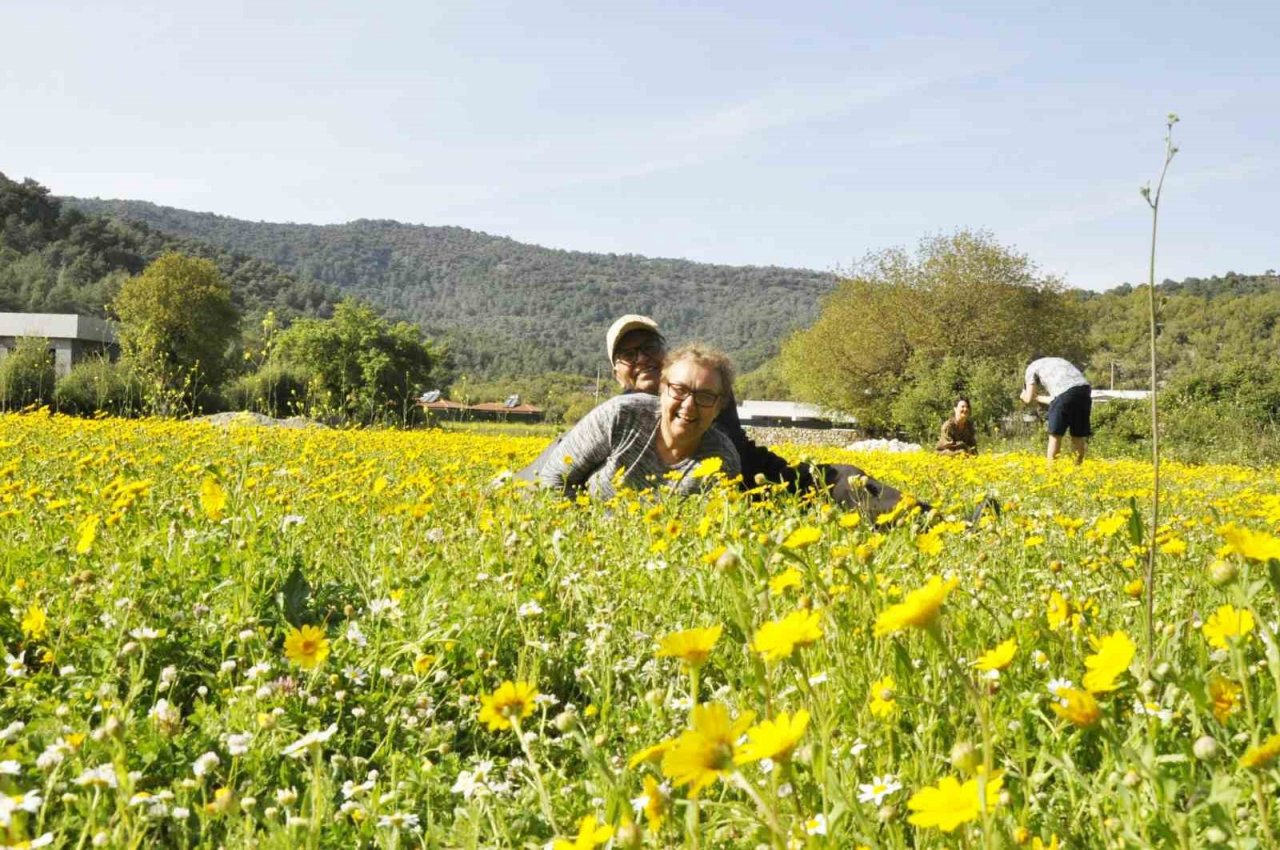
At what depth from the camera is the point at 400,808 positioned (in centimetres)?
159

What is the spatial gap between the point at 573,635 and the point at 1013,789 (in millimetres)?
1157

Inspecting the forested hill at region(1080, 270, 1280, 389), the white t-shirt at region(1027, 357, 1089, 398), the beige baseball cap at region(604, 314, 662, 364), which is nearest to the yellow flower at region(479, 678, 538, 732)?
the beige baseball cap at region(604, 314, 662, 364)

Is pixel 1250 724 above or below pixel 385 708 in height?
above

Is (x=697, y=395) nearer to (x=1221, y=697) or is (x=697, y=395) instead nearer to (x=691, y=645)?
(x=1221, y=697)

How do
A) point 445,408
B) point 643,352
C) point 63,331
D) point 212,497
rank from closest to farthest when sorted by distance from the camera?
1. point 212,497
2. point 643,352
3. point 445,408
4. point 63,331

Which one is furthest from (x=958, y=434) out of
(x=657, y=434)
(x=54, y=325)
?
(x=54, y=325)

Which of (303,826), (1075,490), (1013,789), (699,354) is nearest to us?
(303,826)

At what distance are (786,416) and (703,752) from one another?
83867 millimetres

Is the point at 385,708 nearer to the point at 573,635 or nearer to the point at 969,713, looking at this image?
the point at 573,635

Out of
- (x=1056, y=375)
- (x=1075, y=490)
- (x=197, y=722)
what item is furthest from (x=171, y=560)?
(x=1056, y=375)

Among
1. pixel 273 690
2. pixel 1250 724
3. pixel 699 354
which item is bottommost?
pixel 273 690

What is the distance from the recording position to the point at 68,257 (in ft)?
243

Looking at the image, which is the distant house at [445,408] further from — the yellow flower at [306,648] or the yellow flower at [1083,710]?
the yellow flower at [1083,710]

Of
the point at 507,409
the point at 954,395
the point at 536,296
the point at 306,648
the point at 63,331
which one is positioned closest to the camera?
the point at 306,648
